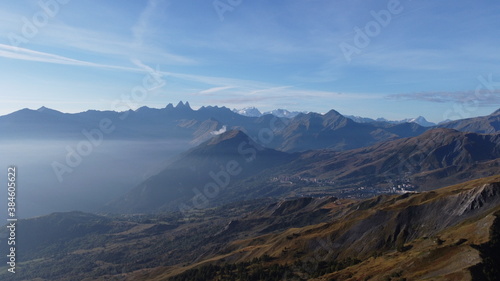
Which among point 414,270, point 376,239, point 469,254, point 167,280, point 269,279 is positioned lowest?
point 167,280

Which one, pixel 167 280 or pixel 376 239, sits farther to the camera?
pixel 167 280

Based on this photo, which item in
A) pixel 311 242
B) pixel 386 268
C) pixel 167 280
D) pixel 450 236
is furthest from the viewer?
pixel 167 280

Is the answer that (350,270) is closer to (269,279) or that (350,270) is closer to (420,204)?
(269,279)

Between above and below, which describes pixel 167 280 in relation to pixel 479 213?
below

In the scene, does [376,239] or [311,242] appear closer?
[376,239]

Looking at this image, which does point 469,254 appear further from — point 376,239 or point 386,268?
point 376,239

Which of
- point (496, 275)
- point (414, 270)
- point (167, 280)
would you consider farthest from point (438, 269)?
point (167, 280)

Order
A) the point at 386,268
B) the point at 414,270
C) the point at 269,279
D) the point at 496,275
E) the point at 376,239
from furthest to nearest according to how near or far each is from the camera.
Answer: the point at 376,239, the point at 269,279, the point at 386,268, the point at 414,270, the point at 496,275

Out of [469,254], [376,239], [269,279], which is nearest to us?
[469,254]

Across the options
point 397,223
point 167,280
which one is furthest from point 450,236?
point 167,280
